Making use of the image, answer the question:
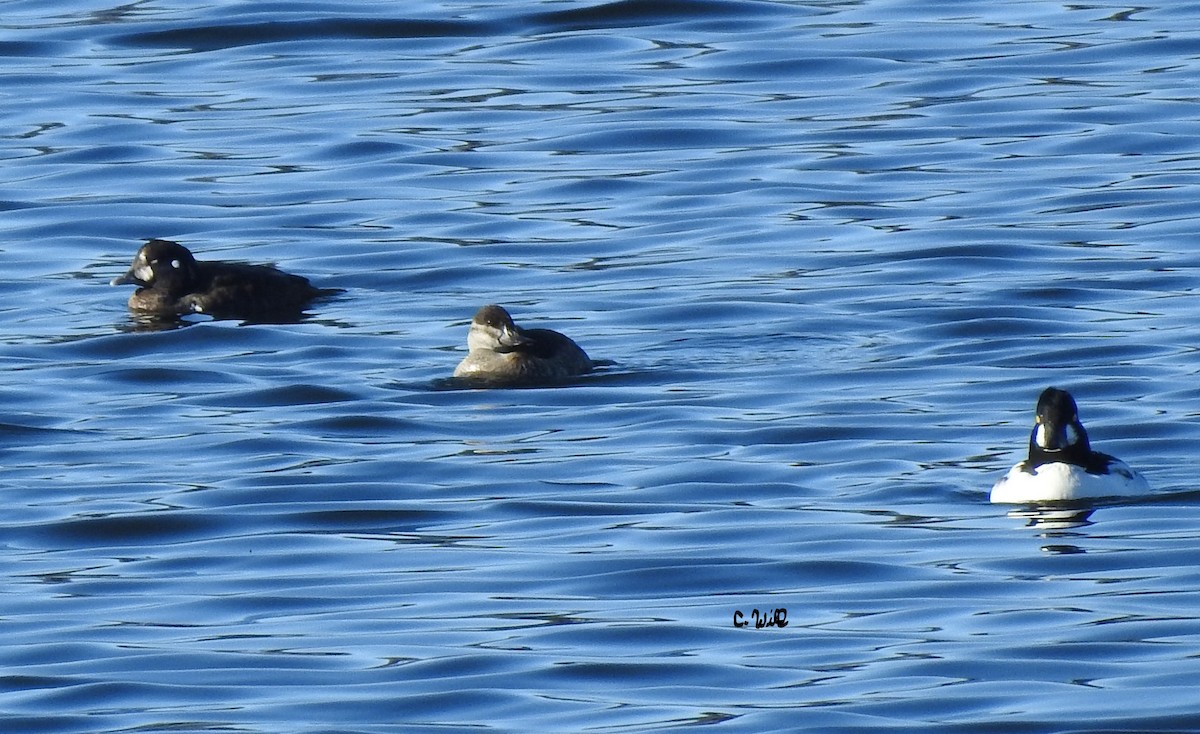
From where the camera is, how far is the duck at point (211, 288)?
18750mm

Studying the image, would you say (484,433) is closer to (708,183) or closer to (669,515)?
(669,515)

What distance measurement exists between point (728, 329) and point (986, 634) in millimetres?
7328

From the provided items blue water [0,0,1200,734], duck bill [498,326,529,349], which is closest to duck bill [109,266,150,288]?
blue water [0,0,1200,734]

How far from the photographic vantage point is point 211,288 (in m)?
19.0

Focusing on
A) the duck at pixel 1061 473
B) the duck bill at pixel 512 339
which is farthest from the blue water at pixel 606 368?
the duck bill at pixel 512 339

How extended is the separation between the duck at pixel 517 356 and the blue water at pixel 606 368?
193mm

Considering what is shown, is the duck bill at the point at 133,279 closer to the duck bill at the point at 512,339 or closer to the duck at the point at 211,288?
the duck at the point at 211,288

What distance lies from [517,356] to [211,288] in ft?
10.8

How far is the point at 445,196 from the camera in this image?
22.5 meters

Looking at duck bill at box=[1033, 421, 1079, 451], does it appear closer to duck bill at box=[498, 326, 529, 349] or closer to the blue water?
the blue water

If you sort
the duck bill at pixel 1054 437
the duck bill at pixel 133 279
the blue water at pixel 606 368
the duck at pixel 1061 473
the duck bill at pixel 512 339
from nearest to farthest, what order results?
the blue water at pixel 606 368, the duck at pixel 1061 473, the duck bill at pixel 1054 437, the duck bill at pixel 512 339, the duck bill at pixel 133 279

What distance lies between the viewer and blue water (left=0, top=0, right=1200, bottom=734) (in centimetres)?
1026

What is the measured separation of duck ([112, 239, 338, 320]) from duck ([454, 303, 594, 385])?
251 cm

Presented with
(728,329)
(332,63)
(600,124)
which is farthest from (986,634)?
(332,63)
